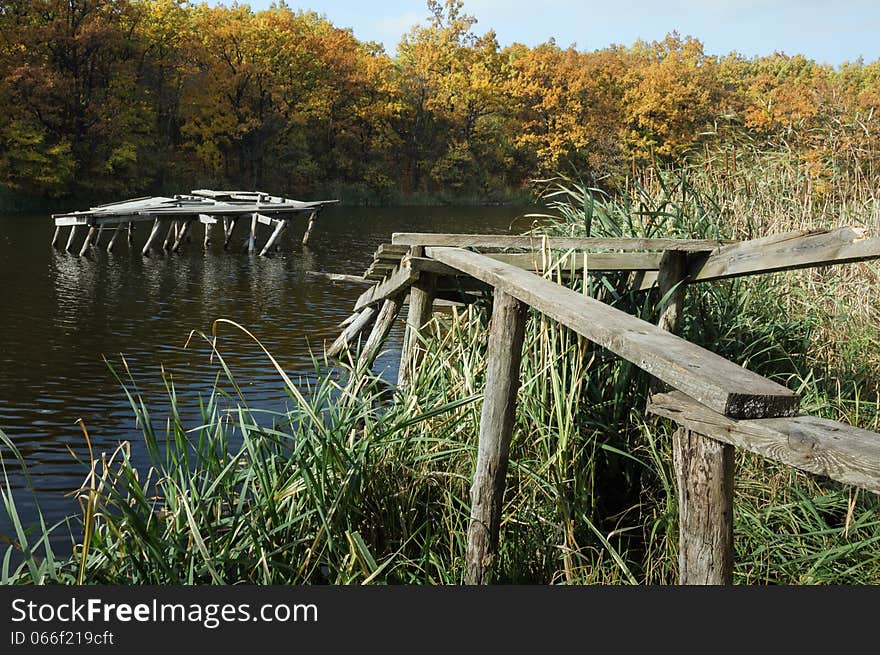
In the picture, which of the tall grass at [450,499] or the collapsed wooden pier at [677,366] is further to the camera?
the tall grass at [450,499]

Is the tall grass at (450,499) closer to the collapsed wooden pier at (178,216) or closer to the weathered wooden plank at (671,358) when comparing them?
the weathered wooden plank at (671,358)

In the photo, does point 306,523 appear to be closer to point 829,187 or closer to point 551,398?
point 551,398

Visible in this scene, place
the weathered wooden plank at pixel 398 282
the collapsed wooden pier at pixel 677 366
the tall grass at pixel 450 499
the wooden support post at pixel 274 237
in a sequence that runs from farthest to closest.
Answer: the wooden support post at pixel 274 237
the weathered wooden plank at pixel 398 282
the tall grass at pixel 450 499
the collapsed wooden pier at pixel 677 366

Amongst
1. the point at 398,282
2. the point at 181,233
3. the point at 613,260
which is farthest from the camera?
the point at 181,233

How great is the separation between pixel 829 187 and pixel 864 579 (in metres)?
6.44

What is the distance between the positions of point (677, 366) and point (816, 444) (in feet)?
1.29

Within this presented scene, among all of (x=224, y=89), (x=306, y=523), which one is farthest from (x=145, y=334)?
(x=224, y=89)

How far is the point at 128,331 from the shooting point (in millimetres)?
13773

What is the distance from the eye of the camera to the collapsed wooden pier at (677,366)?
2082mm

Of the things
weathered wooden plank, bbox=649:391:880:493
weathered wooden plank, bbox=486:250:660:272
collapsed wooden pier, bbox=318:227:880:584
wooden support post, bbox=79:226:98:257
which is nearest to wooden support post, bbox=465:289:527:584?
collapsed wooden pier, bbox=318:227:880:584

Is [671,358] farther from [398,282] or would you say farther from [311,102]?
[311,102]

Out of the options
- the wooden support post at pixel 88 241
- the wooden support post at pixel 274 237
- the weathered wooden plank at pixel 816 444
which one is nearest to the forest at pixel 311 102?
the wooden support post at pixel 274 237

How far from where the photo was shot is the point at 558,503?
418cm

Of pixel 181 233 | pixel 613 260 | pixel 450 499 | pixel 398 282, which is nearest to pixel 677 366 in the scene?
pixel 450 499
